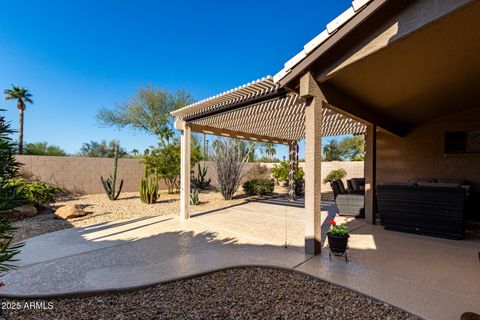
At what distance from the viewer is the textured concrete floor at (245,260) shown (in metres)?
2.85

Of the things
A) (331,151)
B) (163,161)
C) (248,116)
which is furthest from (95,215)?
(331,151)

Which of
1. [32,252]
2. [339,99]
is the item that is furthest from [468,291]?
[32,252]

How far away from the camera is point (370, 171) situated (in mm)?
6219

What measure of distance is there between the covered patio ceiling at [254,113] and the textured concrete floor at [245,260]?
296 cm

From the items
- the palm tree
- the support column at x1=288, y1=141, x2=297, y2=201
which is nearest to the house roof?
the support column at x1=288, y1=141, x2=297, y2=201

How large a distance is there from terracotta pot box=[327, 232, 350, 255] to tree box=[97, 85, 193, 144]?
16966mm

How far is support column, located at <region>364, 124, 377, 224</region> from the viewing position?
6.18 meters

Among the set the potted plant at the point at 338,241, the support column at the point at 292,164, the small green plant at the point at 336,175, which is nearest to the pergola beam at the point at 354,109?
the potted plant at the point at 338,241

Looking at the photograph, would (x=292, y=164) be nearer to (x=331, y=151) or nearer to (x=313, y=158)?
(x=313, y=158)

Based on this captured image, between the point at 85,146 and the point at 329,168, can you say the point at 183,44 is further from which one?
the point at 85,146

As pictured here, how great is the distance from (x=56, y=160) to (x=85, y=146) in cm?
1966

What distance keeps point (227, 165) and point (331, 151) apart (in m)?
14.8

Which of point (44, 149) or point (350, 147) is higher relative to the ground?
point (350, 147)

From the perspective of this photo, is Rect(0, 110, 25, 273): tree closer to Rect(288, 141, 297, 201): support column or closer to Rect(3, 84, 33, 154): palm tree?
Rect(288, 141, 297, 201): support column
